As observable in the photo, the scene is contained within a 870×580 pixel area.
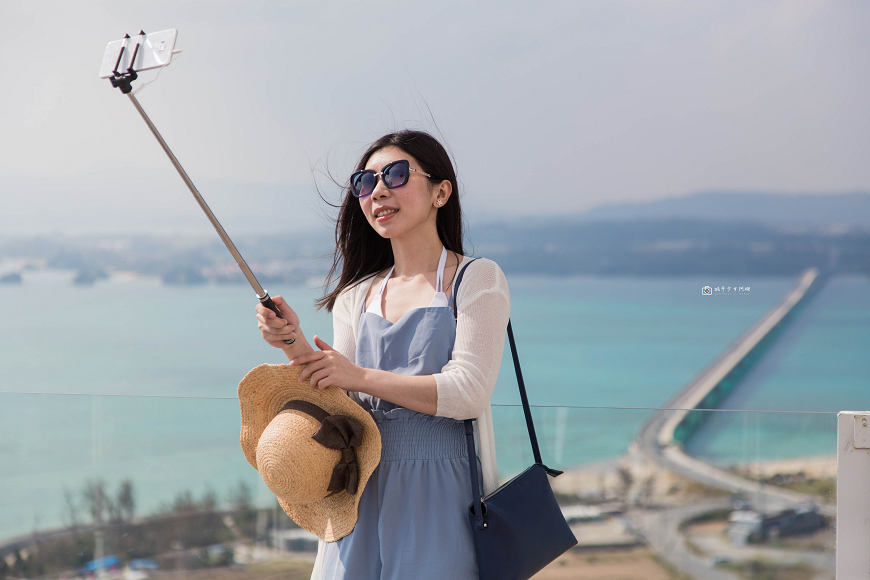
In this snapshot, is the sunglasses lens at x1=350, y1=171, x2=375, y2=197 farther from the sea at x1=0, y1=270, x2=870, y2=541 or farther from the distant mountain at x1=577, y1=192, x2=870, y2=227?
the distant mountain at x1=577, y1=192, x2=870, y2=227

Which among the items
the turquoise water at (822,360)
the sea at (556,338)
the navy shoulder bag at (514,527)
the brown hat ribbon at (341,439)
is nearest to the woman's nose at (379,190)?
the navy shoulder bag at (514,527)

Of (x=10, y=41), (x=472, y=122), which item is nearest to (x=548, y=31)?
(x=472, y=122)

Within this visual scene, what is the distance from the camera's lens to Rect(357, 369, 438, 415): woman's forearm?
45.3 inches

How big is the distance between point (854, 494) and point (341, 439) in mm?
1104

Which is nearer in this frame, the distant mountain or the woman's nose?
the woman's nose

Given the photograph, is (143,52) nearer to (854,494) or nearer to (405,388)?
(405,388)

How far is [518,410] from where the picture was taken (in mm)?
2355

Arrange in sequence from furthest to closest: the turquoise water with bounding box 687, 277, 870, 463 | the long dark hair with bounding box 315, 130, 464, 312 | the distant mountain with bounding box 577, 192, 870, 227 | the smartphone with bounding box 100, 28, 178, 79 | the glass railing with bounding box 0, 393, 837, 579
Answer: the distant mountain with bounding box 577, 192, 870, 227
the turquoise water with bounding box 687, 277, 870, 463
the glass railing with bounding box 0, 393, 837, 579
the long dark hair with bounding box 315, 130, 464, 312
the smartphone with bounding box 100, 28, 178, 79

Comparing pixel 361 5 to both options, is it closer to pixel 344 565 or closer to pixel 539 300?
pixel 539 300

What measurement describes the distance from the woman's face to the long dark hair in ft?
0.06

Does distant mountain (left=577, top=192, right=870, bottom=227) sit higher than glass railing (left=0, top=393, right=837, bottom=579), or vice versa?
distant mountain (left=577, top=192, right=870, bottom=227)

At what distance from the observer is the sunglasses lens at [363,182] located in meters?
1.33

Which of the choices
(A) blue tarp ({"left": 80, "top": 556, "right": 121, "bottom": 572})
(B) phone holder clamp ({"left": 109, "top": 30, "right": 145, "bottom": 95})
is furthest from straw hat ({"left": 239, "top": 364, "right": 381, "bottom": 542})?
(A) blue tarp ({"left": 80, "top": 556, "right": 121, "bottom": 572})

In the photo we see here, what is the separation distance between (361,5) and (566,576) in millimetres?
12297
